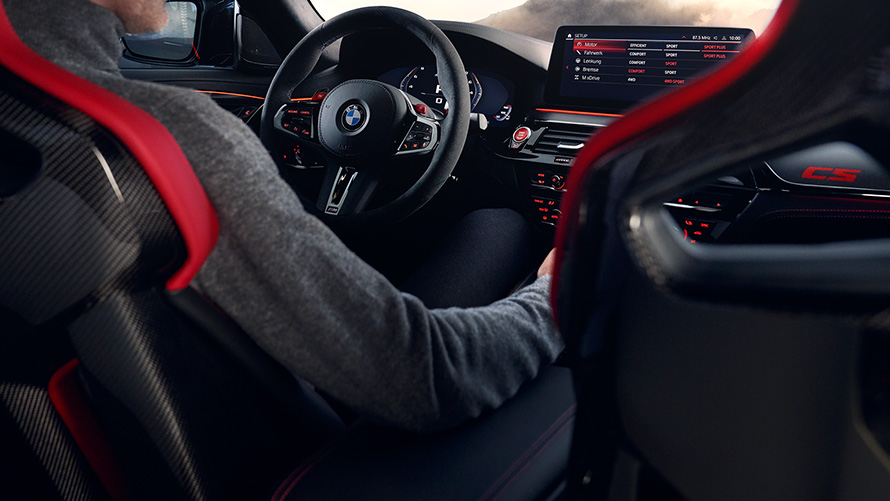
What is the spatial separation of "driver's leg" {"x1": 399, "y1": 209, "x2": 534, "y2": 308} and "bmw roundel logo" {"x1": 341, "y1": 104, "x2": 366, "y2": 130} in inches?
15.9

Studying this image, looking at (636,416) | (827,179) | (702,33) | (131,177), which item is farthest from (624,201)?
(702,33)

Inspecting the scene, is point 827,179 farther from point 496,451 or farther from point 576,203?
point 576,203

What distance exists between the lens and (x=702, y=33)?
1431 mm

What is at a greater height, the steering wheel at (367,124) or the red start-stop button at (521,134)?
the steering wheel at (367,124)

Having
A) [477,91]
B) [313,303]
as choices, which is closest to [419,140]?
[477,91]

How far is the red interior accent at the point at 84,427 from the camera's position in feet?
2.05

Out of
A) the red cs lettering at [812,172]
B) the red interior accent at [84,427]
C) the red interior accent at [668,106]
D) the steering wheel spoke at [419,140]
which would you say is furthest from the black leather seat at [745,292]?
the red cs lettering at [812,172]

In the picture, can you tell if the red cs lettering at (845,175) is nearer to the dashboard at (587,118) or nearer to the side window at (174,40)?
the dashboard at (587,118)

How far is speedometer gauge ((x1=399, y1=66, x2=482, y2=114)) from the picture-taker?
1.75 metres

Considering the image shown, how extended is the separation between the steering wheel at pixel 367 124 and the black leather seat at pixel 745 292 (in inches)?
34.1

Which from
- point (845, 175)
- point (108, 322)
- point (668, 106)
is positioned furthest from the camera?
point (845, 175)

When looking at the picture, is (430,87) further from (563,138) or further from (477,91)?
(563,138)

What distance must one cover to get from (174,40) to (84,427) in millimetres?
2185

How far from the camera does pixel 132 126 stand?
0.53 metres
